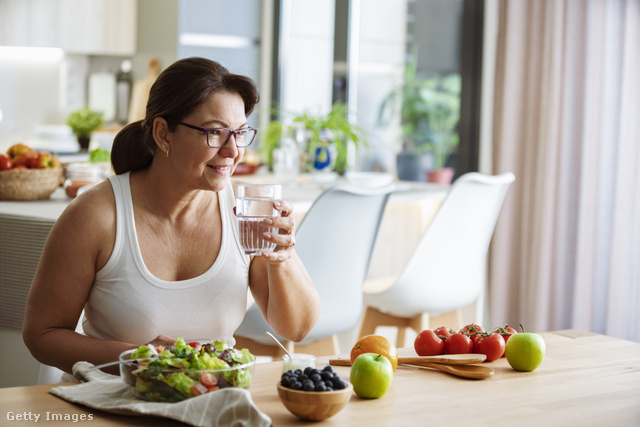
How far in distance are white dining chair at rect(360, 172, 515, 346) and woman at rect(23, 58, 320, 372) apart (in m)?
1.08

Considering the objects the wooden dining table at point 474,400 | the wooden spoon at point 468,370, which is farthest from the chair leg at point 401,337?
the wooden spoon at point 468,370

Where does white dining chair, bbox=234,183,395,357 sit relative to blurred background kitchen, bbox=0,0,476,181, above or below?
below

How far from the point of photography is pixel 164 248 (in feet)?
5.74

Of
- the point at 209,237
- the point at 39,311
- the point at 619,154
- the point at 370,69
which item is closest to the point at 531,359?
the point at 209,237

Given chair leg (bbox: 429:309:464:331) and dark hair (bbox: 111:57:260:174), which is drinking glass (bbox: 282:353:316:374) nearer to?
dark hair (bbox: 111:57:260:174)

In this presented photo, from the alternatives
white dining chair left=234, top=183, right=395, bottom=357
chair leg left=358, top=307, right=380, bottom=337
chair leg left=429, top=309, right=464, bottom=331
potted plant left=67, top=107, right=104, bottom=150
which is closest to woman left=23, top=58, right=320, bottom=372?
white dining chair left=234, top=183, right=395, bottom=357

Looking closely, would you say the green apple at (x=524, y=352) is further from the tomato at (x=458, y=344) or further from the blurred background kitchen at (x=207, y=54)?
the blurred background kitchen at (x=207, y=54)

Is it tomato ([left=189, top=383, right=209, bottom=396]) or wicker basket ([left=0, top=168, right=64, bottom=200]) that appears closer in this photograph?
tomato ([left=189, top=383, right=209, bottom=396])

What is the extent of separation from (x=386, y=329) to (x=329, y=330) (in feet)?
3.78

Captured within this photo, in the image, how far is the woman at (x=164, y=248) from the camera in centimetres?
164

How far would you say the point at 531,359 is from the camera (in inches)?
59.7

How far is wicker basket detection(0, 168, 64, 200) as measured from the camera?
2629 mm

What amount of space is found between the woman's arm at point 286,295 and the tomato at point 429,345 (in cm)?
33

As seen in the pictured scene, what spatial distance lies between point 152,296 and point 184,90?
43 centimetres
